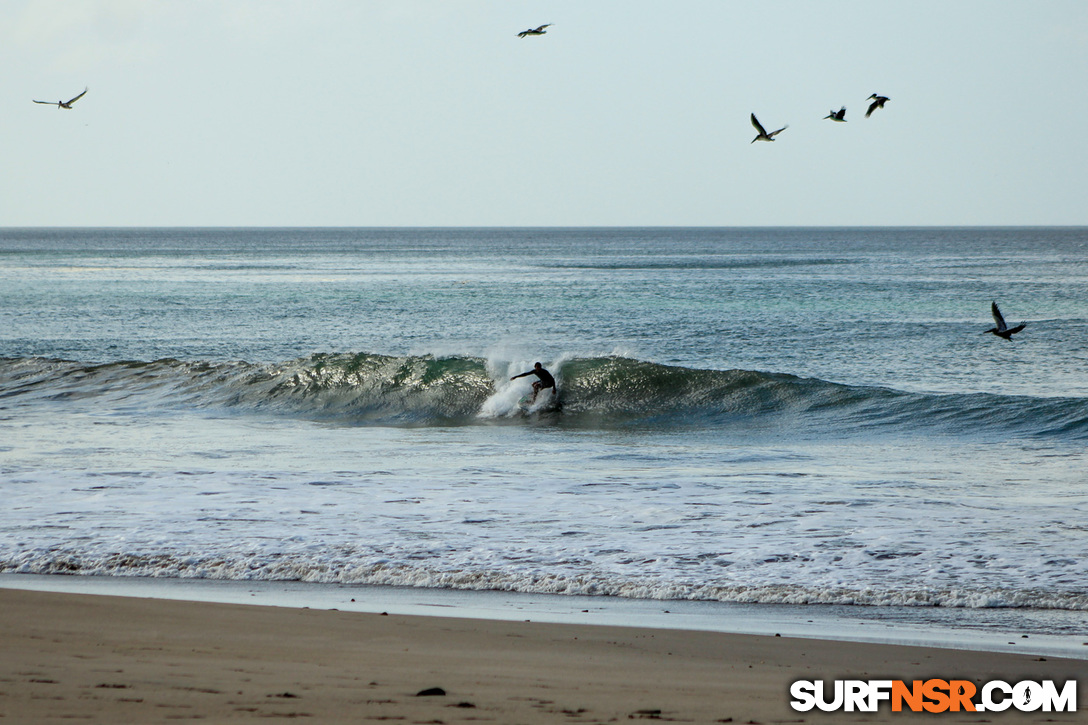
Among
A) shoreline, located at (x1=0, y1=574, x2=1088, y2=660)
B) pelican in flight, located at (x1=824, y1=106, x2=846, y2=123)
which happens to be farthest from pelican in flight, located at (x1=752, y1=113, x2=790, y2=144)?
shoreline, located at (x1=0, y1=574, x2=1088, y2=660)

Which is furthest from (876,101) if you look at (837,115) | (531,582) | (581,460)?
(531,582)

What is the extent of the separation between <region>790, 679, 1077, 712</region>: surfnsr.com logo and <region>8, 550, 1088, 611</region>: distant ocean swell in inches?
70.4

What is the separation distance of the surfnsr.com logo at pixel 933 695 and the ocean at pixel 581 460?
143 centimetres

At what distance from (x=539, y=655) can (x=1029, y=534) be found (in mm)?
5355

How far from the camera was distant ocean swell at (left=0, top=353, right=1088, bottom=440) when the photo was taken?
17734 mm

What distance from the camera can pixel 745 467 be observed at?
42.6 feet

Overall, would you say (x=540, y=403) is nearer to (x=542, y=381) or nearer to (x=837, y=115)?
(x=542, y=381)

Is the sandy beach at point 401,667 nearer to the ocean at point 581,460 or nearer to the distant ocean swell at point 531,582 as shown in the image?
the distant ocean swell at point 531,582

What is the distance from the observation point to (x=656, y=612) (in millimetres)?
7086

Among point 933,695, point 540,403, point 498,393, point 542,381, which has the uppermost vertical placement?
point 542,381

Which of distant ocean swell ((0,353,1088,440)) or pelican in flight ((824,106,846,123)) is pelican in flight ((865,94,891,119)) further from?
distant ocean swell ((0,353,1088,440))

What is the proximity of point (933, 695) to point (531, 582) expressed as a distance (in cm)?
328

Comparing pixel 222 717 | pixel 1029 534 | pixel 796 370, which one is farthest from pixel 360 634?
pixel 796 370

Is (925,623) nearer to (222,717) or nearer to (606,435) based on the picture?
(222,717)
